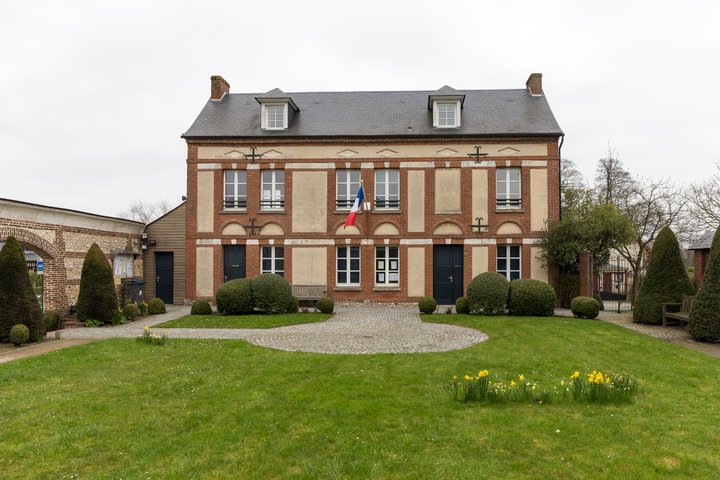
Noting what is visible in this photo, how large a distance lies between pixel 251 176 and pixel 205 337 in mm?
10206

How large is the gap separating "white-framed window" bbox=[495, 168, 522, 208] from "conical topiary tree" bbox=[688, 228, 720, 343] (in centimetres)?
868

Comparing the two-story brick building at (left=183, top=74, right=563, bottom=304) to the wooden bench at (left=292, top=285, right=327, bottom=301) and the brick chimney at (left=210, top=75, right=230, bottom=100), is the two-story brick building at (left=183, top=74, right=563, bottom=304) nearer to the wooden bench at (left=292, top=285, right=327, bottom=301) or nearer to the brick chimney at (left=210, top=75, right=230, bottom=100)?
the wooden bench at (left=292, top=285, right=327, bottom=301)

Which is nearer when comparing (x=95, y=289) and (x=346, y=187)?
(x=95, y=289)

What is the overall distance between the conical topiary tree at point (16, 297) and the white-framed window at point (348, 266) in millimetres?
11457

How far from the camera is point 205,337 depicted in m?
12.0

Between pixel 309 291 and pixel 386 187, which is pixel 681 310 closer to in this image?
pixel 386 187

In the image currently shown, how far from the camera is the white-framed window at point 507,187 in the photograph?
2009 cm

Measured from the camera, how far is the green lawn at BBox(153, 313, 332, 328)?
14.2 m

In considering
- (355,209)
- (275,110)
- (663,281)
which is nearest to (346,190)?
(355,209)

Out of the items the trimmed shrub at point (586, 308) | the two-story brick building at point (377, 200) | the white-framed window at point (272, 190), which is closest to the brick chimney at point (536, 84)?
the two-story brick building at point (377, 200)

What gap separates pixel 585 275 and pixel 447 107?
948cm

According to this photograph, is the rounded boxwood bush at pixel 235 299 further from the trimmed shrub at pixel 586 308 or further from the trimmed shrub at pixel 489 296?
the trimmed shrub at pixel 586 308

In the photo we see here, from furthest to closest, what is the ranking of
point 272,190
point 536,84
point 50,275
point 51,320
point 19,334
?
point 536,84 → point 272,190 → point 50,275 → point 51,320 → point 19,334

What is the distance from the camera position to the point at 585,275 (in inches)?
747
